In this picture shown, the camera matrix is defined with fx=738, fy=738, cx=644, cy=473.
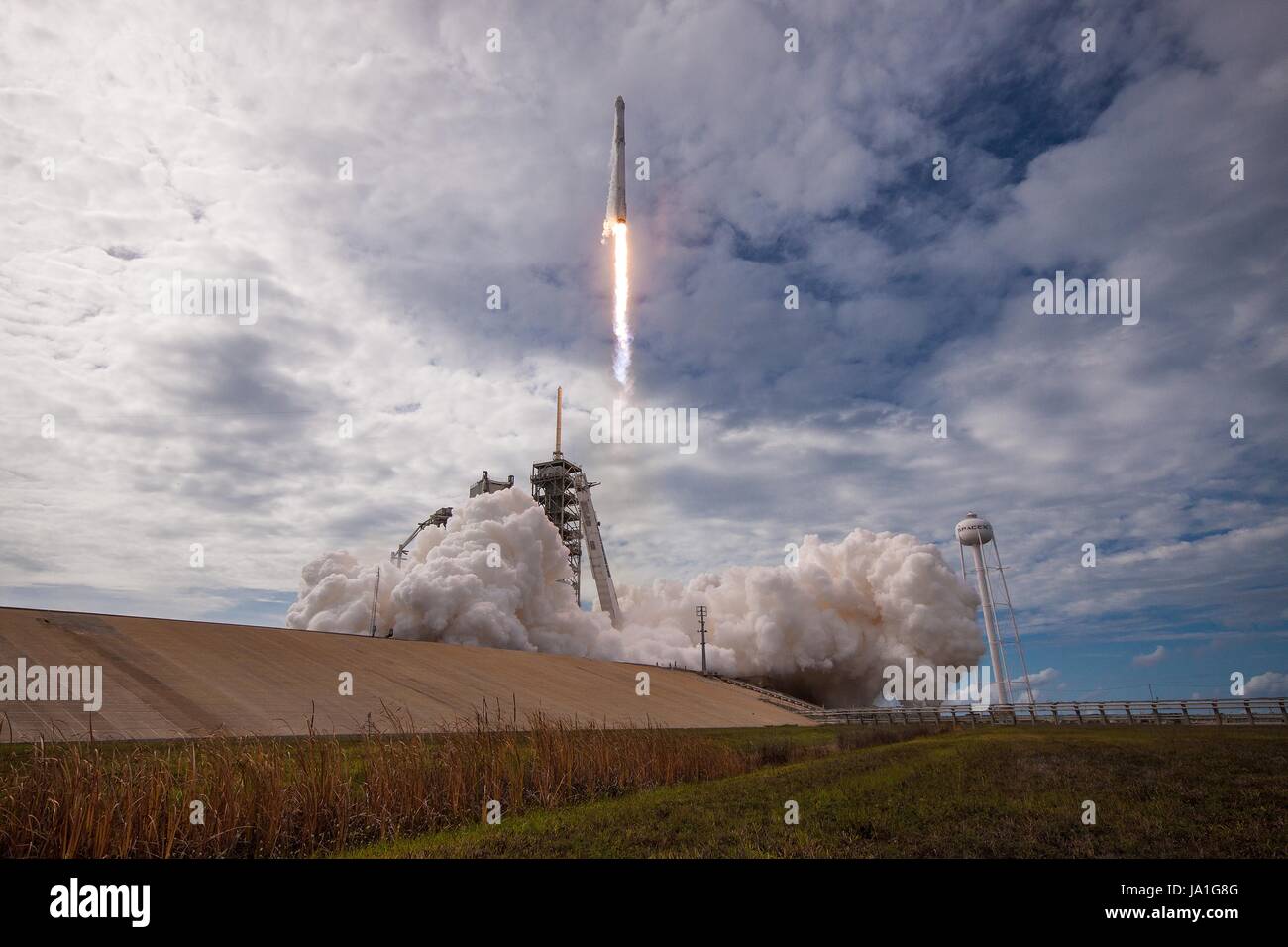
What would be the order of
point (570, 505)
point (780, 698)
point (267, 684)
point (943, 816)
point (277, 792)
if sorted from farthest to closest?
point (570, 505), point (780, 698), point (267, 684), point (943, 816), point (277, 792)

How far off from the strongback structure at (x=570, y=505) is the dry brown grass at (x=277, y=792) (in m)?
74.8

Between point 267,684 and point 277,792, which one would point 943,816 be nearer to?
point 277,792

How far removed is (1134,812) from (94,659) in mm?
36132

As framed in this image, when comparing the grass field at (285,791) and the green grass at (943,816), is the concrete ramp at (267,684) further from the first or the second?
the green grass at (943,816)

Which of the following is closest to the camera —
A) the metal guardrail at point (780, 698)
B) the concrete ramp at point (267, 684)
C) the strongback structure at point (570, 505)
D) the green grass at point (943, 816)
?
the green grass at point (943, 816)

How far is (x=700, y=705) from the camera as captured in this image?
2286 inches

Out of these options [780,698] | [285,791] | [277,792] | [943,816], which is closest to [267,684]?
[285,791]

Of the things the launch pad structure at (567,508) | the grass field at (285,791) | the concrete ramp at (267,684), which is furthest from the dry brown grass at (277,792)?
the launch pad structure at (567,508)

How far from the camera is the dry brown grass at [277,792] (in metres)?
10.2

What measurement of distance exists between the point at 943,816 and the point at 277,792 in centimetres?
1088

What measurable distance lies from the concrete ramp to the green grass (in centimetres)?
676

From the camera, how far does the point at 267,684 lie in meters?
33.8
